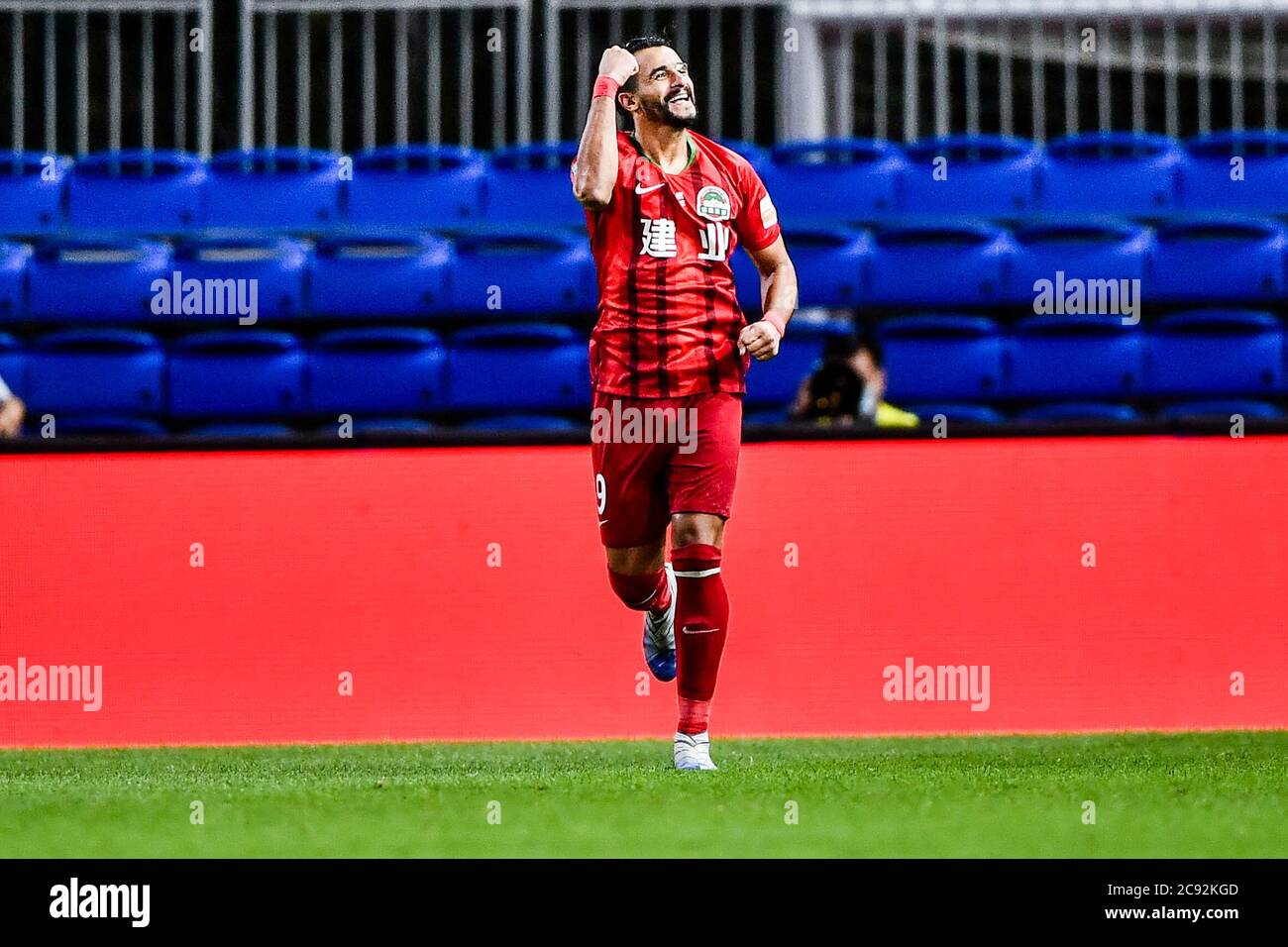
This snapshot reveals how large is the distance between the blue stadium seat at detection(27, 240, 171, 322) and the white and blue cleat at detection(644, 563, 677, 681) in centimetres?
476

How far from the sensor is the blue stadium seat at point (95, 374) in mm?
9922

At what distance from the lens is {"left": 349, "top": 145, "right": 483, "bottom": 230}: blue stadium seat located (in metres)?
11.0

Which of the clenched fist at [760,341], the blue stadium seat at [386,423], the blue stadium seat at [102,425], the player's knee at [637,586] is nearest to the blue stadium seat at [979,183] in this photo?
the blue stadium seat at [386,423]

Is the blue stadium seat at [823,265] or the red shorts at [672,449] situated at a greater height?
the blue stadium seat at [823,265]

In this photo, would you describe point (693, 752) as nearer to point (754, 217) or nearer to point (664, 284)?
point (664, 284)

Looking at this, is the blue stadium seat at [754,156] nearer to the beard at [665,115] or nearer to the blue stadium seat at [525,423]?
the blue stadium seat at [525,423]

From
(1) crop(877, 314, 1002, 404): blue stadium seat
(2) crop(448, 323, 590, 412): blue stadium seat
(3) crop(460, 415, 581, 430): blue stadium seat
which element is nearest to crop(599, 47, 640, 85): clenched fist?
(3) crop(460, 415, 581, 430): blue stadium seat

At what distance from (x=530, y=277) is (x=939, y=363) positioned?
2.16 metres

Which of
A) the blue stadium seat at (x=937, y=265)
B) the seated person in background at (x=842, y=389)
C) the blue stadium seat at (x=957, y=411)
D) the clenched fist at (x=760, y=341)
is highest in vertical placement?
the blue stadium seat at (x=937, y=265)

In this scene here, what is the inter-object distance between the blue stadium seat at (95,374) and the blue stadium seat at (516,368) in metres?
1.52

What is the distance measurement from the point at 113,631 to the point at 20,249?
12.3 ft

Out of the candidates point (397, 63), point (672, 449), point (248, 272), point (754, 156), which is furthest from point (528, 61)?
point (672, 449)

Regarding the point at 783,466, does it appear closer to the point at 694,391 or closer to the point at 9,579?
the point at 694,391
